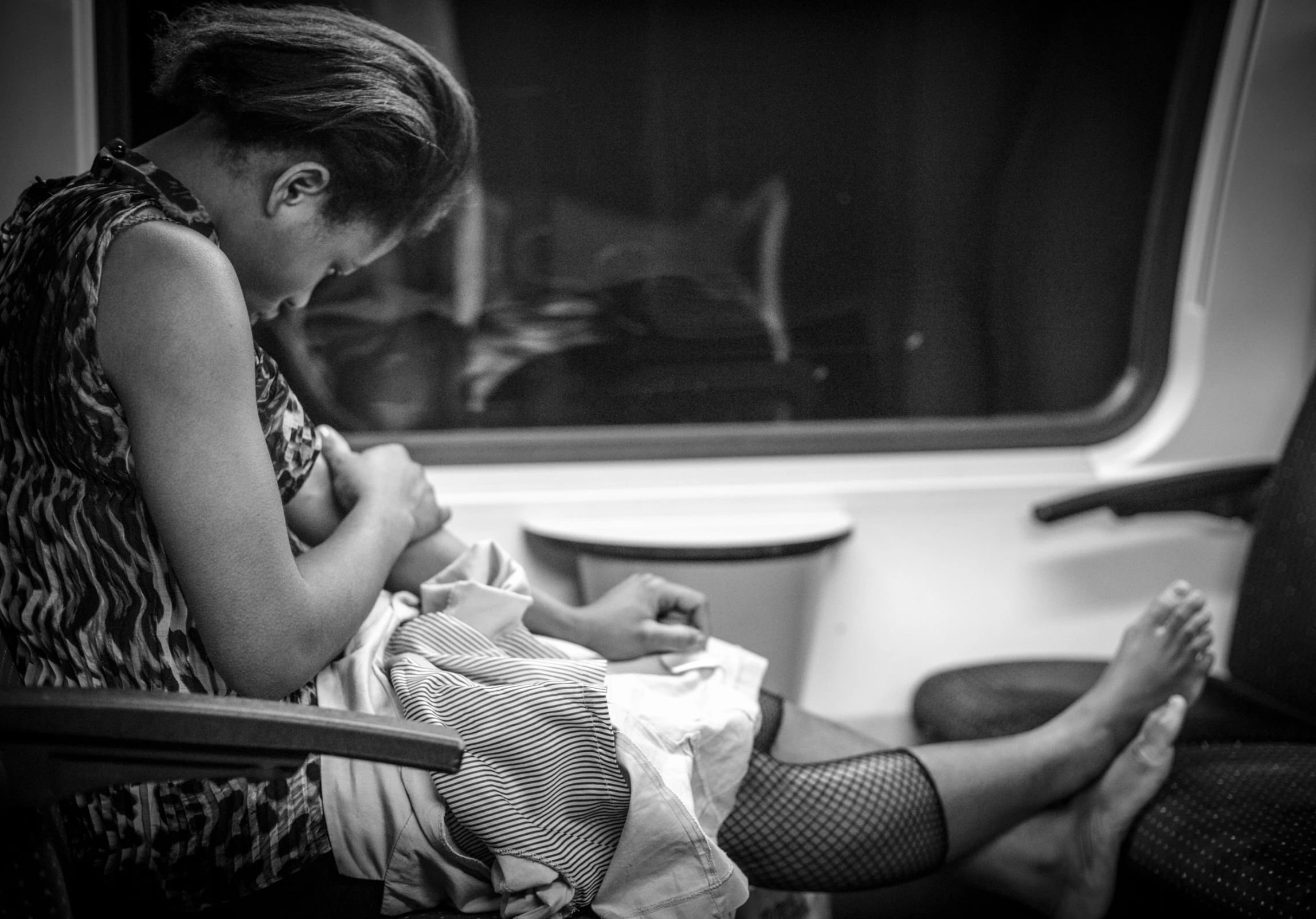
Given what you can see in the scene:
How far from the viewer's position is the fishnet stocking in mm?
1389

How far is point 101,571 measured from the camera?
1.07 m

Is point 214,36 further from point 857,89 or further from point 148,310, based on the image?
point 857,89

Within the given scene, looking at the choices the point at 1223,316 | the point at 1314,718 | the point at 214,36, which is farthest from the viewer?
the point at 1223,316

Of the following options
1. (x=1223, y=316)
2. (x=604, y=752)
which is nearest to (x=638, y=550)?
(x=604, y=752)

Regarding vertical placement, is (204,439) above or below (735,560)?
above

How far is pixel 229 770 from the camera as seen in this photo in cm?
89

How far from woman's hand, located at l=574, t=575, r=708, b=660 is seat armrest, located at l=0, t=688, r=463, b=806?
62 cm

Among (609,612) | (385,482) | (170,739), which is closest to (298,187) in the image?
(385,482)

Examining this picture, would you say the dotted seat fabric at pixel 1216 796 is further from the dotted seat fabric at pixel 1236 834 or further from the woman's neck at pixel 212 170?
the woman's neck at pixel 212 170

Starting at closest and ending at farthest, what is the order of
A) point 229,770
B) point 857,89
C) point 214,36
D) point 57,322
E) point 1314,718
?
point 229,770 → point 57,322 → point 214,36 → point 1314,718 → point 857,89

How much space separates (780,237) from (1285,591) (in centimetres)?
113

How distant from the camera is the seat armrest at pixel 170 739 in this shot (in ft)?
2.77

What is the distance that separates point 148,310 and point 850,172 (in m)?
1.62

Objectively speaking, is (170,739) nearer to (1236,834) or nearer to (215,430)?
(215,430)
